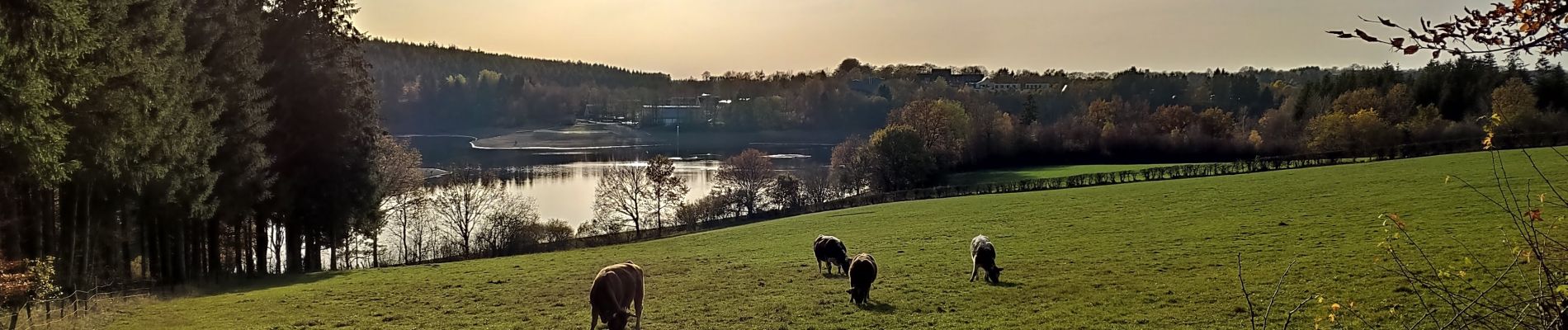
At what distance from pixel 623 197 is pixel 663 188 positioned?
2560mm

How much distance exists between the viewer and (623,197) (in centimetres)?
5250

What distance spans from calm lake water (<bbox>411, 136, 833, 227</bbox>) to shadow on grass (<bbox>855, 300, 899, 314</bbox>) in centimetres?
3978

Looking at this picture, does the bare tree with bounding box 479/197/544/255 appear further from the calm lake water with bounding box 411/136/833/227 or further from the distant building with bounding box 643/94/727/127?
the distant building with bounding box 643/94/727/127

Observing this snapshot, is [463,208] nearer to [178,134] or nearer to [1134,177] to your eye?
[178,134]

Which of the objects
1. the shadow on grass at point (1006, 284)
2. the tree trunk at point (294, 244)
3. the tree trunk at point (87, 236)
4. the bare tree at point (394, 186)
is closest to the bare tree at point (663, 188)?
the bare tree at point (394, 186)

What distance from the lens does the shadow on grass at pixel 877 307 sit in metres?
14.9

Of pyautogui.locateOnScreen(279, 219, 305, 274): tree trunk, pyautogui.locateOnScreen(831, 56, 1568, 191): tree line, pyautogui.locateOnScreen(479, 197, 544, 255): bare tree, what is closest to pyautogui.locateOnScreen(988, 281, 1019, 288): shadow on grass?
pyautogui.locateOnScreen(279, 219, 305, 274): tree trunk

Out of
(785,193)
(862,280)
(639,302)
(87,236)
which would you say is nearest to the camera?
(639,302)

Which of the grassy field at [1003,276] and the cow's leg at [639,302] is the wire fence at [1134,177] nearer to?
the grassy field at [1003,276]

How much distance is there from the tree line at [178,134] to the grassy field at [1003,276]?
317cm

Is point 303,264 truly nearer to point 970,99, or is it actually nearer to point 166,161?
point 166,161

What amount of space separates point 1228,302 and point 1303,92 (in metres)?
83.6

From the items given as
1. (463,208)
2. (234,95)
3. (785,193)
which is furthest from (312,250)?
(785,193)

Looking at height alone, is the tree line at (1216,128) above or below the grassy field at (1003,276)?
above
